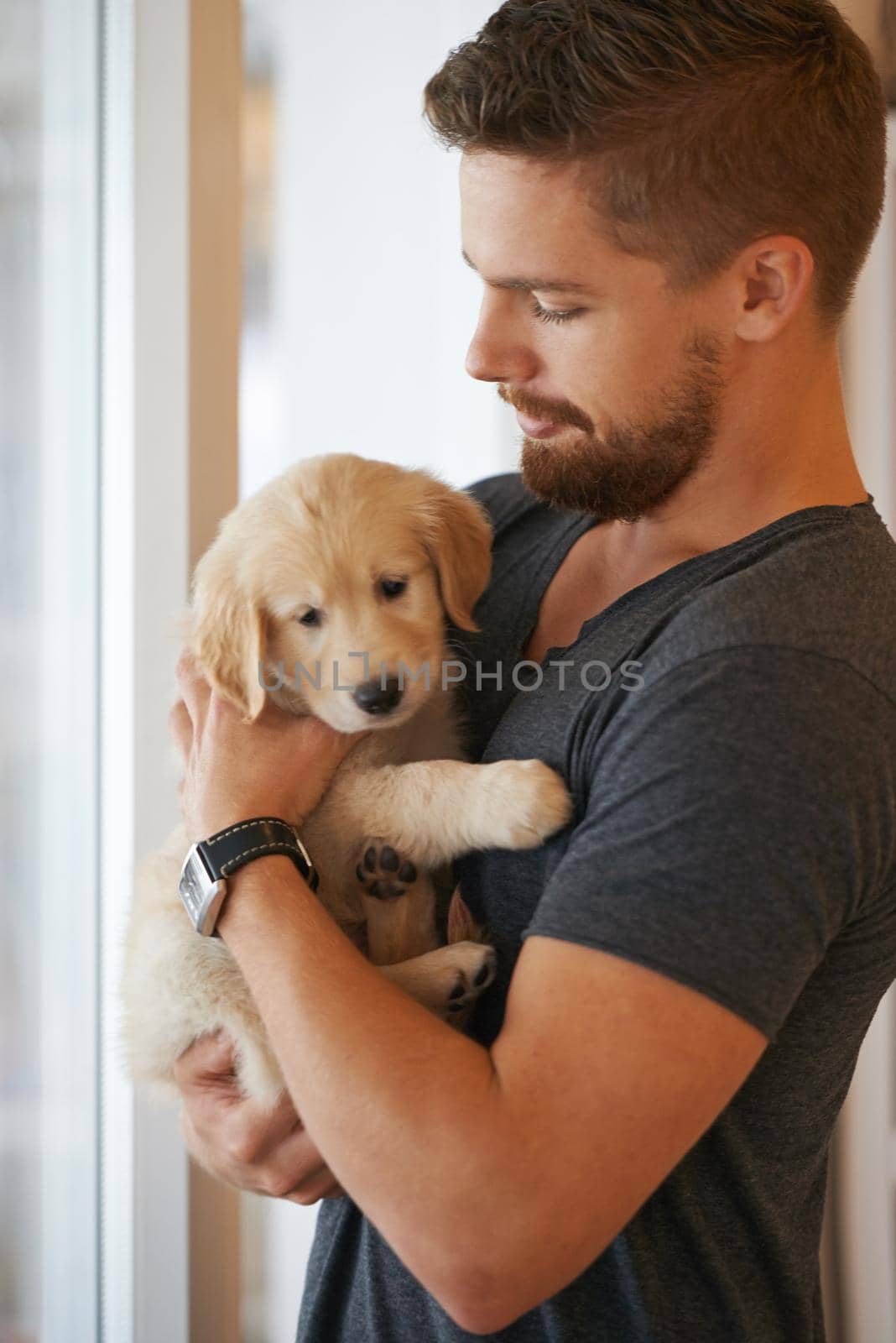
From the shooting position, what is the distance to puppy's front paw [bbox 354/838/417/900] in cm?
155

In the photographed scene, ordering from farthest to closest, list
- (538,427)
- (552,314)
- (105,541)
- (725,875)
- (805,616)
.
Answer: (105,541) → (538,427) → (552,314) → (805,616) → (725,875)

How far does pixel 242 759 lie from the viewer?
4.89 ft

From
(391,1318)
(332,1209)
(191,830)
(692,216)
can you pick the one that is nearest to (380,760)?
Answer: (191,830)

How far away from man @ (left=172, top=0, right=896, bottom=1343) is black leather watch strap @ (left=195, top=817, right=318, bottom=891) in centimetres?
2

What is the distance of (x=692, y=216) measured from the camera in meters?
1.29

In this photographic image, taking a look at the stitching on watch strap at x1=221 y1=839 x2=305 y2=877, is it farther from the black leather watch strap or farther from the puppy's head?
the puppy's head

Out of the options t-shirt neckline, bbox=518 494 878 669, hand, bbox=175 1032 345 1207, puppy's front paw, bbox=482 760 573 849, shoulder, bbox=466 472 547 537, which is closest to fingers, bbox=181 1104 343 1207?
hand, bbox=175 1032 345 1207

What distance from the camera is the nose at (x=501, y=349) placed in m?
1.39

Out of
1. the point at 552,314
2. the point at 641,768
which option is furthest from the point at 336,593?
the point at 641,768

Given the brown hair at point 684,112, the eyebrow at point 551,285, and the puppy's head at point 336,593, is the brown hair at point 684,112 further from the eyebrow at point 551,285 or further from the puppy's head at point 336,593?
the puppy's head at point 336,593

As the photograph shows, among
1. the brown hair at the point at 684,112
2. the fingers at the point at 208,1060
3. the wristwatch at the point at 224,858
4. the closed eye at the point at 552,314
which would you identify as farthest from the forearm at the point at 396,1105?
the brown hair at the point at 684,112

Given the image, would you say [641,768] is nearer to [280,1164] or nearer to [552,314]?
[552,314]

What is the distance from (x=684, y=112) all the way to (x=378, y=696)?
0.83 metres

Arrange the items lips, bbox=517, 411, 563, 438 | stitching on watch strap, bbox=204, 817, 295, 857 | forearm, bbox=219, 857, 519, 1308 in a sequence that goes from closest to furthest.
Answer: forearm, bbox=219, 857, 519, 1308
stitching on watch strap, bbox=204, 817, 295, 857
lips, bbox=517, 411, 563, 438
